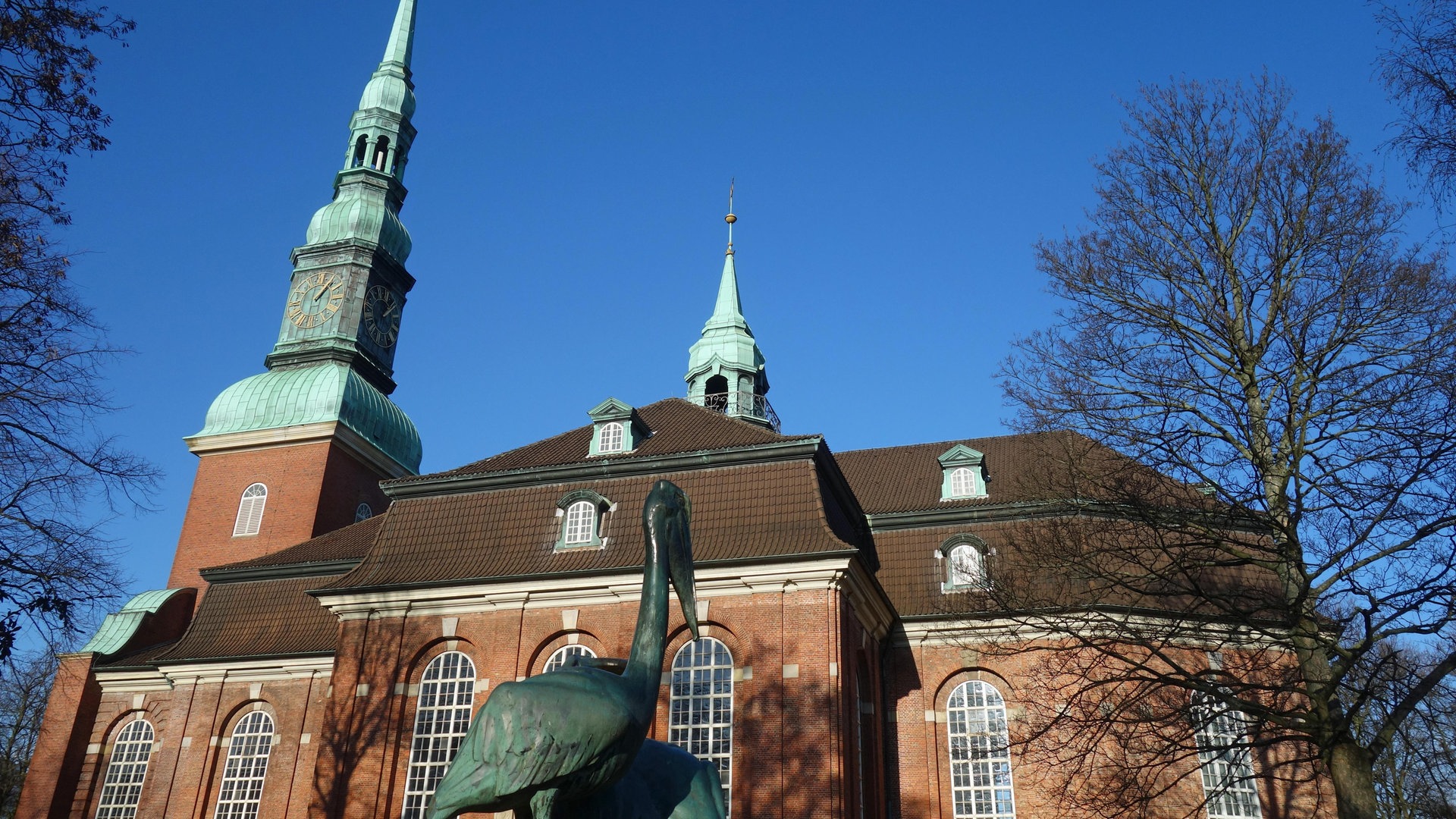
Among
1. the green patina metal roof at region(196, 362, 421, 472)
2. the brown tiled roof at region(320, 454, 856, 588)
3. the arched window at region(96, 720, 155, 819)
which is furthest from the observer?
the green patina metal roof at region(196, 362, 421, 472)

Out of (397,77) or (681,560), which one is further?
(397,77)

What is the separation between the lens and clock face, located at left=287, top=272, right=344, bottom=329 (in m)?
35.6

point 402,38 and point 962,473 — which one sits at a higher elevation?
point 402,38

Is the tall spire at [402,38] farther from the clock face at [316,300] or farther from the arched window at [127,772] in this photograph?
the arched window at [127,772]

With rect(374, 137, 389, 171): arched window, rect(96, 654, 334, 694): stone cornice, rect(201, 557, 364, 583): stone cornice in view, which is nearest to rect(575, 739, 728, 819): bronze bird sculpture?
rect(96, 654, 334, 694): stone cornice

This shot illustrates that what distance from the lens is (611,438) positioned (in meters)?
23.6

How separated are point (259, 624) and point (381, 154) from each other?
19.1 metres

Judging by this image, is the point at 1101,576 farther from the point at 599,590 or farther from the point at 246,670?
the point at 246,670

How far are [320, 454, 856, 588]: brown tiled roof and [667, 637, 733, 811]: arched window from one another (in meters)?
1.79

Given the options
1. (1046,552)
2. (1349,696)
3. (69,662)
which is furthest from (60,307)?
(69,662)

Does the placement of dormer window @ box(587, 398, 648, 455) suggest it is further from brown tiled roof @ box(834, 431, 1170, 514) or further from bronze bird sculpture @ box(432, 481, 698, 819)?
bronze bird sculpture @ box(432, 481, 698, 819)

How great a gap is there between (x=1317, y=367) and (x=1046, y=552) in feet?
12.5

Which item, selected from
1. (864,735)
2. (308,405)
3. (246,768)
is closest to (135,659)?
(246,768)

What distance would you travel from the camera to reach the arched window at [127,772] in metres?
26.8
